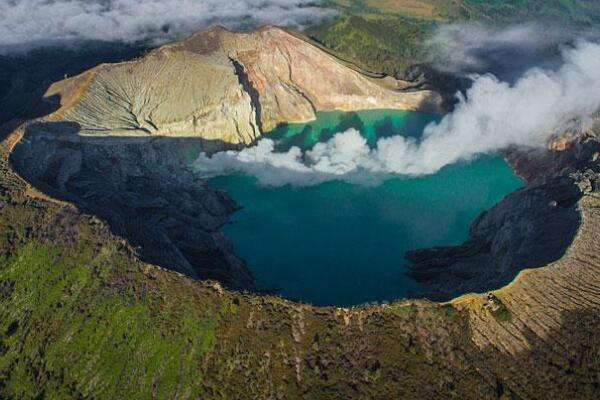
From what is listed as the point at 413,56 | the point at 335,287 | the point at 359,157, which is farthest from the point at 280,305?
the point at 413,56

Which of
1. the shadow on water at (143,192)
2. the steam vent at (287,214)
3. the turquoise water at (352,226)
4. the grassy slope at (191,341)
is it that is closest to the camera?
the grassy slope at (191,341)

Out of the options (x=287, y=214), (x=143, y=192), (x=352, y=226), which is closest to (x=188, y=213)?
(x=143, y=192)

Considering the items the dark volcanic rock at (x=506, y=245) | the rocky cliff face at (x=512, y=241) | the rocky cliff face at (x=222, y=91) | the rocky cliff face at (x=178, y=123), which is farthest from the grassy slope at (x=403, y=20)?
the dark volcanic rock at (x=506, y=245)

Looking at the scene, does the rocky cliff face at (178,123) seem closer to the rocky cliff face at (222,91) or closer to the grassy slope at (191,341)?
the rocky cliff face at (222,91)

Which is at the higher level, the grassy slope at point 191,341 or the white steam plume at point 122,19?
the grassy slope at point 191,341

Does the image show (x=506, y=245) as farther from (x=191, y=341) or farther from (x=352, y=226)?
(x=191, y=341)

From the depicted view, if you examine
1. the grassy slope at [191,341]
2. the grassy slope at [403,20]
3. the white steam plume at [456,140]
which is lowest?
the grassy slope at [403,20]

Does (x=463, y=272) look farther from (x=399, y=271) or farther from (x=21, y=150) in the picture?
(x=21, y=150)
